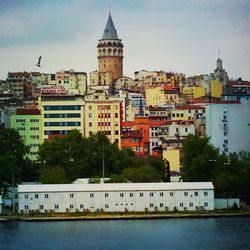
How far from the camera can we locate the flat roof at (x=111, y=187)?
4747cm

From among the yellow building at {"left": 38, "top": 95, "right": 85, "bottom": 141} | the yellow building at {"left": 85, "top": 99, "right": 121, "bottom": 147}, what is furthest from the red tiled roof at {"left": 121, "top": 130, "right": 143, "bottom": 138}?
the yellow building at {"left": 38, "top": 95, "right": 85, "bottom": 141}

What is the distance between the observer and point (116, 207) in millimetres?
47562

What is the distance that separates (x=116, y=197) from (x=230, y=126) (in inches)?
814

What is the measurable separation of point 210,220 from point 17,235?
26.8 ft

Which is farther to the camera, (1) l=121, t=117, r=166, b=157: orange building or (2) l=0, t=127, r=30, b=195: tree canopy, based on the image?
(1) l=121, t=117, r=166, b=157: orange building

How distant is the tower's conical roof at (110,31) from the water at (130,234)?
213 ft

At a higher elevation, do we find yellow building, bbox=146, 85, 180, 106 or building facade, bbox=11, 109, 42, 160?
yellow building, bbox=146, 85, 180, 106

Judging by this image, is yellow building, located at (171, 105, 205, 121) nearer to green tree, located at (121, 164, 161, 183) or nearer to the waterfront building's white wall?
green tree, located at (121, 164, 161, 183)

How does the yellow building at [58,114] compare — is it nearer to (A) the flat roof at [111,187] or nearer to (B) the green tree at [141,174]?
(B) the green tree at [141,174]

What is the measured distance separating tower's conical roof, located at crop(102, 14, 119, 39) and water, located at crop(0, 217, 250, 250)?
6493 cm

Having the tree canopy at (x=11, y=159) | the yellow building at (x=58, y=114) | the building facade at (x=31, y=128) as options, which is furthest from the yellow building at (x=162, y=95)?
the tree canopy at (x=11, y=159)

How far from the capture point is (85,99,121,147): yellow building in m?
71.6

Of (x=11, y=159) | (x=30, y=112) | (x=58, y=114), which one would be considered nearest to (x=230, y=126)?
(x=58, y=114)

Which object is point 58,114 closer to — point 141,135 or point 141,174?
point 141,135
